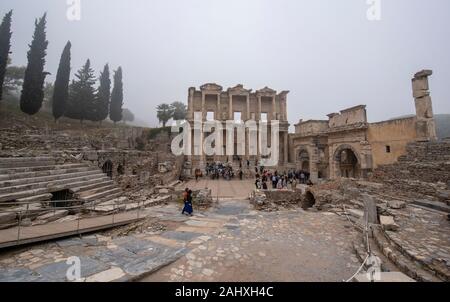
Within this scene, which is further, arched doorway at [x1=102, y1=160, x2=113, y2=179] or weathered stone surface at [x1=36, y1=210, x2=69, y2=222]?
arched doorway at [x1=102, y1=160, x2=113, y2=179]

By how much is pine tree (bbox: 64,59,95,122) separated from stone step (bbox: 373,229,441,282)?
3899 centimetres

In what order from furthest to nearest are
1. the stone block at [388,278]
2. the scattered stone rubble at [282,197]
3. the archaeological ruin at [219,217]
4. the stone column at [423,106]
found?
the stone column at [423,106] → the scattered stone rubble at [282,197] → the archaeological ruin at [219,217] → the stone block at [388,278]

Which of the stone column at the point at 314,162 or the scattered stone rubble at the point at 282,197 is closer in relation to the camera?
the scattered stone rubble at the point at 282,197

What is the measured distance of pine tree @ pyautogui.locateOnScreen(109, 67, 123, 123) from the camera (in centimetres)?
3700

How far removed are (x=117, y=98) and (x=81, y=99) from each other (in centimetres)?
741

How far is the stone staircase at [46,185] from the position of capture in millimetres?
6411

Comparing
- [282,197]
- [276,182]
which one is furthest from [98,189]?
[276,182]

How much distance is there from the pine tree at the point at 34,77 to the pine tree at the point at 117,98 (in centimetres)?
1250

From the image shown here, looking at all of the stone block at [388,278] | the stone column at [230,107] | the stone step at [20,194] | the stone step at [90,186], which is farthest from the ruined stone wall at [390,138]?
the stone step at [20,194]

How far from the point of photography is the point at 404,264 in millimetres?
3678

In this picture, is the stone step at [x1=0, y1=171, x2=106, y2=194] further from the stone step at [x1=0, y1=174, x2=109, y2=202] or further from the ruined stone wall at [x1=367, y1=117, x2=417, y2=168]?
the ruined stone wall at [x1=367, y1=117, x2=417, y2=168]

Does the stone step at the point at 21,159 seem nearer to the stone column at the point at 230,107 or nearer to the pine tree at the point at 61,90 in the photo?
the stone column at the point at 230,107

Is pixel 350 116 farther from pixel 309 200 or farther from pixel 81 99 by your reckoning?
pixel 81 99

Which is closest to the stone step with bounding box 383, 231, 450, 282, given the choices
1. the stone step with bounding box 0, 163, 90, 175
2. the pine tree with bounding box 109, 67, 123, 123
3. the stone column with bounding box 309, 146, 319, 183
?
the stone step with bounding box 0, 163, 90, 175
